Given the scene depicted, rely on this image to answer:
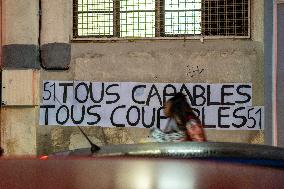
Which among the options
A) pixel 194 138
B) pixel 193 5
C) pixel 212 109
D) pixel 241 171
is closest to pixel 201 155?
pixel 241 171

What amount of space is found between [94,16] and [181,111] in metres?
3.77

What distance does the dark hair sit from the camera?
19.9ft

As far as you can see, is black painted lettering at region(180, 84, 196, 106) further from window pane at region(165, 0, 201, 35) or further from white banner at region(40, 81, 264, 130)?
window pane at region(165, 0, 201, 35)

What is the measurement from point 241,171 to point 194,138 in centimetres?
344

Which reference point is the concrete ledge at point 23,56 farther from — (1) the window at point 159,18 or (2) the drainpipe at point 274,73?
(2) the drainpipe at point 274,73

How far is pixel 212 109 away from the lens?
28.8ft

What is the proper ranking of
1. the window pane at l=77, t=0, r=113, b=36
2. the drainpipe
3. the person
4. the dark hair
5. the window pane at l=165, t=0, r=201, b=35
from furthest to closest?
the window pane at l=77, t=0, r=113, b=36 → the window pane at l=165, t=0, r=201, b=35 → the drainpipe → the dark hair → the person

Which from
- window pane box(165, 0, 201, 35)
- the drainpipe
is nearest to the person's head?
the drainpipe

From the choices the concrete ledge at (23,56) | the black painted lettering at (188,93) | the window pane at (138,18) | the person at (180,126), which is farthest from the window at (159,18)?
the person at (180,126)

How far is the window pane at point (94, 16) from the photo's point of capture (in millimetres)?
9367

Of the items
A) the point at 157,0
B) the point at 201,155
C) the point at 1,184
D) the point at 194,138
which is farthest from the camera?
the point at 157,0

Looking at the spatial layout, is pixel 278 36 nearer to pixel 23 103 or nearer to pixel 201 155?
pixel 23 103

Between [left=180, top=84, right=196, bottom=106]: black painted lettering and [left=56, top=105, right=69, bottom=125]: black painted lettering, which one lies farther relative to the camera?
[left=56, top=105, right=69, bottom=125]: black painted lettering

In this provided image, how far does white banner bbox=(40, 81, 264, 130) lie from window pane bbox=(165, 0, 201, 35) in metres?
0.90
